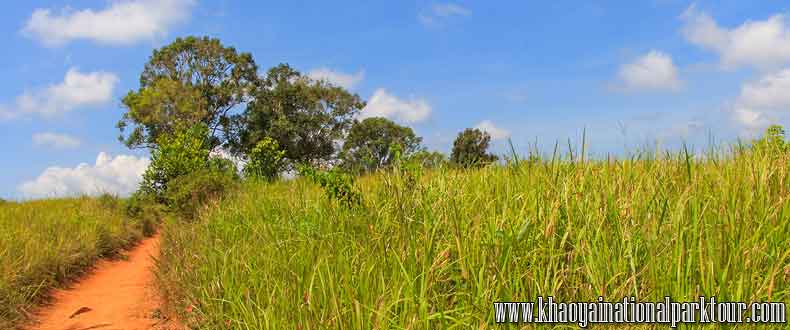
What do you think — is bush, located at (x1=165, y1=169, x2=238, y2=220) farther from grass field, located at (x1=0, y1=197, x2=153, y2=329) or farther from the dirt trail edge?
the dirt trail edge

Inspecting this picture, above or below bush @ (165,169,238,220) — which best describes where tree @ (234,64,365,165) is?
above

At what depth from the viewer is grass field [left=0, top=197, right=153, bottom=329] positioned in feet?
24.4

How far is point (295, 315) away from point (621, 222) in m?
2.53

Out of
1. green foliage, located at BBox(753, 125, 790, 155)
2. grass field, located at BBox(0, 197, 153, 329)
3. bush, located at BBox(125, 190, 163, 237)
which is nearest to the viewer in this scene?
green foliage, located at BBox(753, 125, 790, 155)

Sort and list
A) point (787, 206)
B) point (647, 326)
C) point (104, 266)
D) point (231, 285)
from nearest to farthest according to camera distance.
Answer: point (647, 326) → point (787, 206) → point (231, 285) → point (104, 266)

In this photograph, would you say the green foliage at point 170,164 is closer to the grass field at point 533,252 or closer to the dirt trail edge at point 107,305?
the dirt trail edge at point 107,305

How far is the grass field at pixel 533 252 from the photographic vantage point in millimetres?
3605

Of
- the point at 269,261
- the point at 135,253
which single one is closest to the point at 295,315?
the point at 269,261

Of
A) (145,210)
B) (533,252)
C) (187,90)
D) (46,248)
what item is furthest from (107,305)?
(187,90)

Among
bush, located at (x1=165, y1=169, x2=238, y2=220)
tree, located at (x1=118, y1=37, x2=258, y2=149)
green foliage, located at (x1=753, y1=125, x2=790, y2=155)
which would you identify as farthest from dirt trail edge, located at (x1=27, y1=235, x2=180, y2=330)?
tree, located at (x1=118, y1=37, x2=258, y2=149)

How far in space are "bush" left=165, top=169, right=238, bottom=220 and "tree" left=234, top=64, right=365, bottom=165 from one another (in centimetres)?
1839

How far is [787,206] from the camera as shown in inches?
164

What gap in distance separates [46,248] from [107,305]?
1.85m

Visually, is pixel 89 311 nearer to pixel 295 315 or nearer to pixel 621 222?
pixel 295 315
